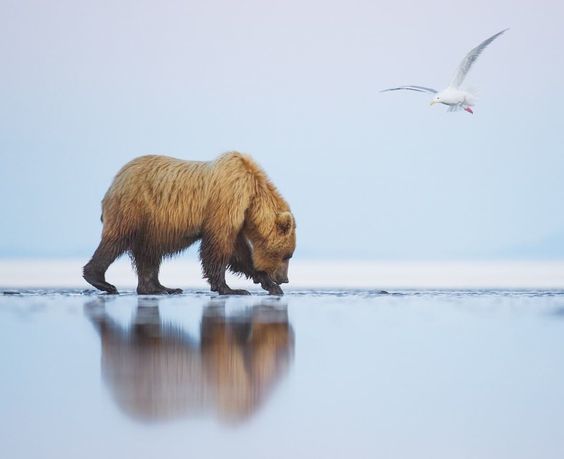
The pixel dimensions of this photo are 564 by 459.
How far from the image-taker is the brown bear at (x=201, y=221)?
15.1m

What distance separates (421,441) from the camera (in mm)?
5508

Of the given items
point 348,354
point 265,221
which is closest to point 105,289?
→ point 265,221

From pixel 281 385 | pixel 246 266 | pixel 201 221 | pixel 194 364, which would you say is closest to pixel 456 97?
pixel 246 266

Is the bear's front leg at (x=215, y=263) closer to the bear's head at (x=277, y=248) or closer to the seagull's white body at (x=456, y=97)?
the bear's head at (x=277, y=248)

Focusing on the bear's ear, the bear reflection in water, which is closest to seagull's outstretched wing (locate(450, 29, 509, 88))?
the bear's ear

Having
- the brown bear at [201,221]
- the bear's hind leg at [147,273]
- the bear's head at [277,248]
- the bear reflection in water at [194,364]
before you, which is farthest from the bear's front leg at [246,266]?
the bear reflection in water at [194,364]

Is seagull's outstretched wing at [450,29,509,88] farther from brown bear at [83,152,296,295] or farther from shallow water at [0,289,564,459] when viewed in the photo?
shallow water at [0,289,564,459]

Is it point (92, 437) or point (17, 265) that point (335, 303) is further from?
point (17, 265)

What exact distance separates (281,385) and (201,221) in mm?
8637

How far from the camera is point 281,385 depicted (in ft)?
22.4

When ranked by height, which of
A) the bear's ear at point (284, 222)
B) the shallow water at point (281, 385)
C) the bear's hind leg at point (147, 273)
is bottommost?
the shallow water at point (281, 385)

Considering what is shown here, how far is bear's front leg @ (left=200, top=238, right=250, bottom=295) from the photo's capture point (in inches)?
592

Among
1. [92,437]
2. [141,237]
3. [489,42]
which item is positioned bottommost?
[92,437]

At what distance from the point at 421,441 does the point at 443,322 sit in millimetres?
5466
